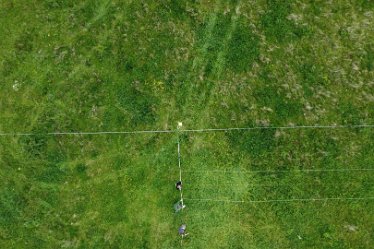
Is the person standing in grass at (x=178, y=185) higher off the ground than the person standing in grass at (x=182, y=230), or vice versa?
the person standing in grass at (x=178, y=185)

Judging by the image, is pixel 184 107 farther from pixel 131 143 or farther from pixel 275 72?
pixel 275 72

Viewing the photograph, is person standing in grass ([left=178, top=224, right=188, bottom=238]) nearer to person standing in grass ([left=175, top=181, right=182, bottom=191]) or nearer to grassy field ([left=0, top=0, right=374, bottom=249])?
grassy field ([left=0, top=0, right=374, bottom=249])

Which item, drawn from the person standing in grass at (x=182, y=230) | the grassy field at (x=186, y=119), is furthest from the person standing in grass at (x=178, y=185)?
the person standing in grass at (x=182, y=230)

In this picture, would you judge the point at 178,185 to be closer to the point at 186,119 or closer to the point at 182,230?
the point at 182,230

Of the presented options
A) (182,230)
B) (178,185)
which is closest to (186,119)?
(178,185)

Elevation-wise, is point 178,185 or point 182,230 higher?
point 178,185

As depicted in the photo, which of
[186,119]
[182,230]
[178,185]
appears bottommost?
[182,230]

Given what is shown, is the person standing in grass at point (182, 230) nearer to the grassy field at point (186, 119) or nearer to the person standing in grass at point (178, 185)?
the grassy field at point (186, 119)

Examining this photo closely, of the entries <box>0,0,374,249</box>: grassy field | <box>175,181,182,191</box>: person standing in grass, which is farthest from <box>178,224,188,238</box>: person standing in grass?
<box>175,181,182,191</box>: person standing in grass

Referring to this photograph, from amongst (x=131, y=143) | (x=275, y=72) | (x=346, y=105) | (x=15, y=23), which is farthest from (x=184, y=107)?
(x=15, y=23)
